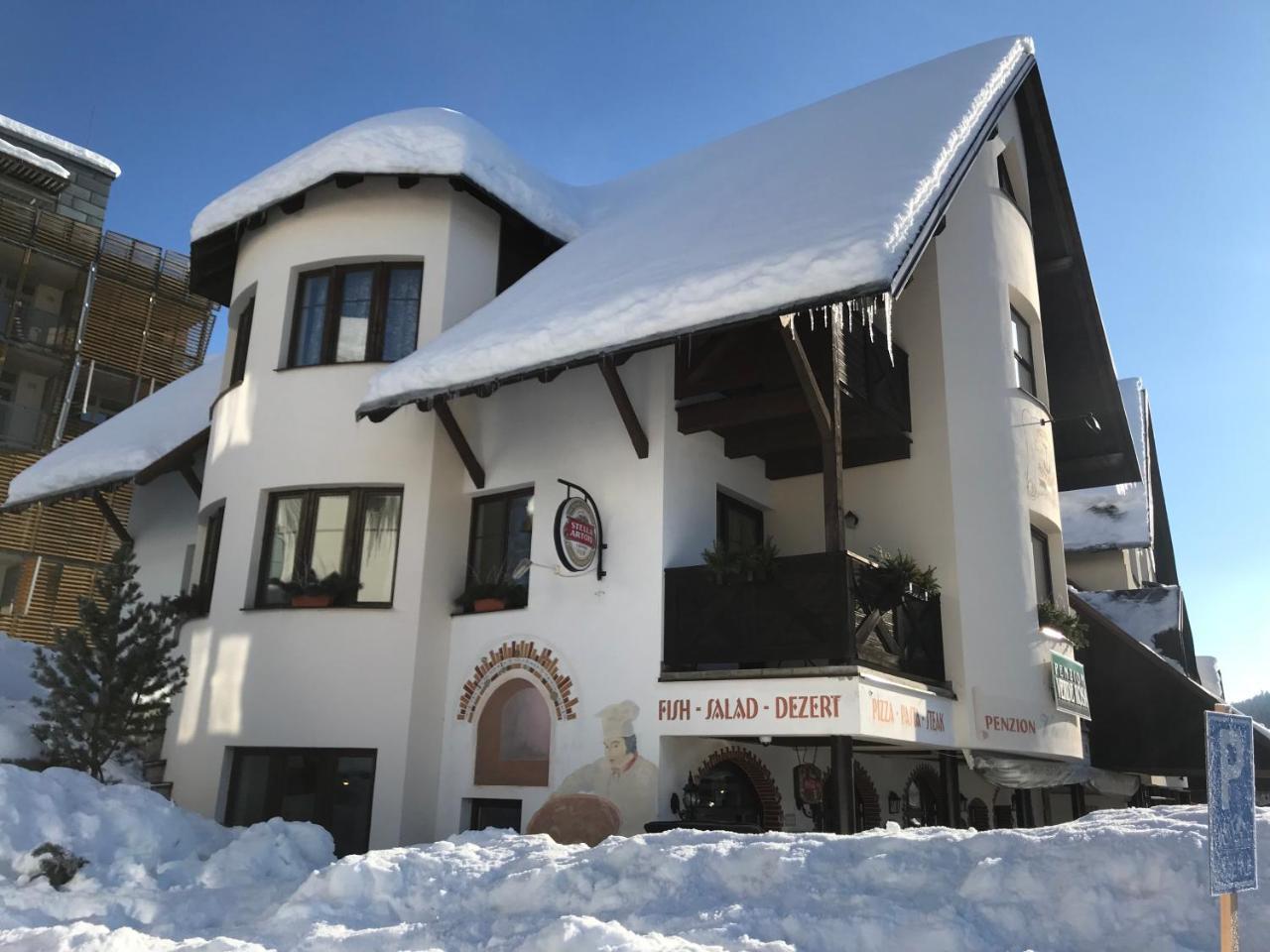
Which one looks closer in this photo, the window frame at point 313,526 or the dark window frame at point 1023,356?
the window frame at point 313,526

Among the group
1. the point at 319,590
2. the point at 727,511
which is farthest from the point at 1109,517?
the point at 319,590

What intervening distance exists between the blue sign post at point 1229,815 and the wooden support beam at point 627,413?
7.39 m

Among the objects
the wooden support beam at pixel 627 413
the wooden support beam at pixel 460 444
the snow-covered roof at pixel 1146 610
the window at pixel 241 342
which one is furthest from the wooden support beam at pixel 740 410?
the snow-covered roof at pixel 1146 610

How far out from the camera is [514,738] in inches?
479

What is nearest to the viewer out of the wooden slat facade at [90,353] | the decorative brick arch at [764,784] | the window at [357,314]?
the decorative brick arch at [764,784]

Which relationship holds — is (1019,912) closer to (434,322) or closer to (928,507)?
(928,507)

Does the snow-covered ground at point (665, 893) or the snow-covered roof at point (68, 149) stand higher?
the snow-covered roof at point (68, 149)

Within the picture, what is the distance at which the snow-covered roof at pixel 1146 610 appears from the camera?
19.4m

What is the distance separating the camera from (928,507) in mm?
12797

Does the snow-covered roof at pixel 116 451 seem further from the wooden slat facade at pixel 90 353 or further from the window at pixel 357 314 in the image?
the wooden slat facade at pixel 90 353

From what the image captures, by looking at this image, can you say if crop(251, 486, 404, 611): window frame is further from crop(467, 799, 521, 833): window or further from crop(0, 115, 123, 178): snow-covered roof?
crop(0, 115, 123, 178): snow-covered roof

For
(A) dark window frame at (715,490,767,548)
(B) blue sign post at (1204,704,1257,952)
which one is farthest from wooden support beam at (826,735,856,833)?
(B) blue sign post at (1204,704,1257,952)

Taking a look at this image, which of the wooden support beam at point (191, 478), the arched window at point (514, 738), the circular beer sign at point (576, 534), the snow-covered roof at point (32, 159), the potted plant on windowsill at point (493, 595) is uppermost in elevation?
the snow-covered roof at point (32, 159)

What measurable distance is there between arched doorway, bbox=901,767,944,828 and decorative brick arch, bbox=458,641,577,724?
6217 millimetres
